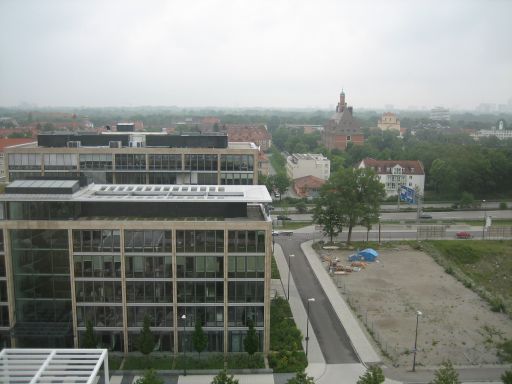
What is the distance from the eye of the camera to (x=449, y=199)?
273 feet

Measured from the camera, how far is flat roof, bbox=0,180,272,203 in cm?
2941

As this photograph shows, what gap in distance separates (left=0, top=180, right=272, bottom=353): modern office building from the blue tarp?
22.6 meters

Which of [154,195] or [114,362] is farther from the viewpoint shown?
[154,195]

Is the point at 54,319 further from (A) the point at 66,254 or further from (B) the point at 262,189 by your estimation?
(B) the point at 262,189

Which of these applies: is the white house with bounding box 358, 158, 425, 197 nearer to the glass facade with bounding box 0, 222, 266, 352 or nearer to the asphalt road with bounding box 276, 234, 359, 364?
the asphalt road with bounding box 276, 234, 359, 364

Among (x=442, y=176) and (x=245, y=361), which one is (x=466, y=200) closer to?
(x=442, y=176)

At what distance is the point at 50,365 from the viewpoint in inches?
794

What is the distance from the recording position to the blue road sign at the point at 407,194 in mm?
75625

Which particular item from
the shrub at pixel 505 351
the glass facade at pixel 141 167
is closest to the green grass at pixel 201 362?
the shrub at pixel 505 351

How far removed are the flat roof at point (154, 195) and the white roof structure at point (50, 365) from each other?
10.9 meters

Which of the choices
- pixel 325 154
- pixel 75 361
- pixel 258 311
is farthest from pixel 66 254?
pixel 325 154

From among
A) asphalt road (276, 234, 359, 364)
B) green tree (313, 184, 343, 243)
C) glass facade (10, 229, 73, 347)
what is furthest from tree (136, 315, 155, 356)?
green tree (313, 184, 343, 243)

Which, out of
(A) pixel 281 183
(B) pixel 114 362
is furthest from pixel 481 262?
(B) pixel 114 362

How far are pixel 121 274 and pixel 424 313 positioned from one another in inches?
886
